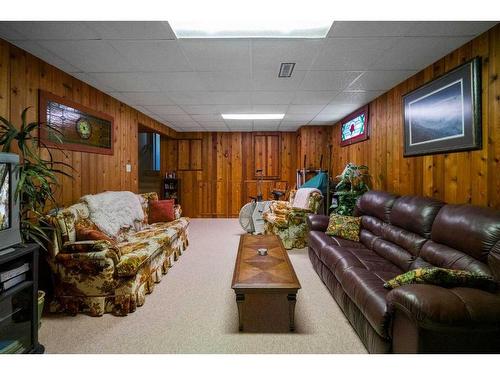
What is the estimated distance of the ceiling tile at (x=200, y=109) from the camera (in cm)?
460

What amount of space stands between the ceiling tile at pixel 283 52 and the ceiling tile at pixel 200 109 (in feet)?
6.23

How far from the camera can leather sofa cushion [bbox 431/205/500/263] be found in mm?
1679

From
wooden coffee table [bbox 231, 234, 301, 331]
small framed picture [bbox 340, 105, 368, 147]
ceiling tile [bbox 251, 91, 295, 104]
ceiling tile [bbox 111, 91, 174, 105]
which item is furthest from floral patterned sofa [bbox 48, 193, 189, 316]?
small framed picture [bbox 340, 105, 368, 147]

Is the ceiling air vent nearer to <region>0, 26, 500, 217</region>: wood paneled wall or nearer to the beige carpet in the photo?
<region>0, 26, 500, 217</region>: wood paneled wall

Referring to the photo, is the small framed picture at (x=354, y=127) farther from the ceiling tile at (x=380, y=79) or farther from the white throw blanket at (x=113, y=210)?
the white throw blanket at (x=113, y=210)

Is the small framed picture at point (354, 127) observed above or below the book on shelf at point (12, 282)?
above

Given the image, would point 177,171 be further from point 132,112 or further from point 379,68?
point 379,68

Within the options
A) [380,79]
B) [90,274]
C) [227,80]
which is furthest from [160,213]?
[380,79]

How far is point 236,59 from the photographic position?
2.67 metres

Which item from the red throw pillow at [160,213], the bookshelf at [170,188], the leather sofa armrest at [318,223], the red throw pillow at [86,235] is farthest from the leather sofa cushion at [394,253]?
the bookshelf at [170,188]

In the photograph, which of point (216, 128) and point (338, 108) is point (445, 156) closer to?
point (338, 108)

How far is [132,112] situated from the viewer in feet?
15.5

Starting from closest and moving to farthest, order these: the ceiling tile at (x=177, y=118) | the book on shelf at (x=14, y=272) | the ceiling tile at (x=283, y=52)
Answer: the book on shelf at (x=14, y=272) < the ceiling tile at (x=283, y=52) < the ceiling tile at (x=177, y=118)

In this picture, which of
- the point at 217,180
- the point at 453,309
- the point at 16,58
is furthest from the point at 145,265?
the point at 217,180
